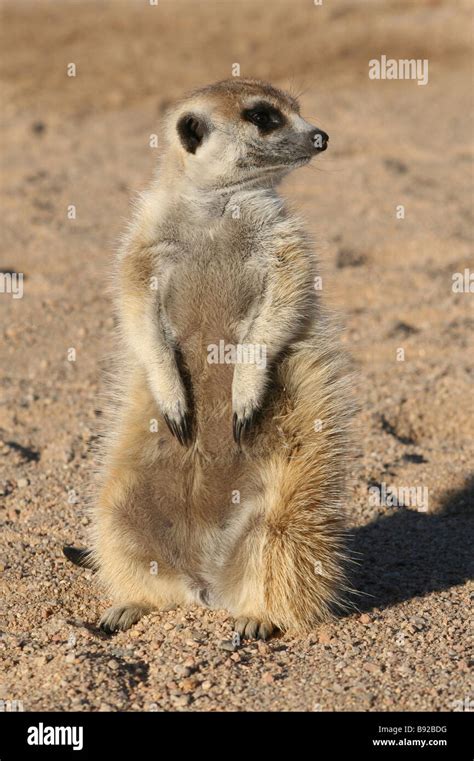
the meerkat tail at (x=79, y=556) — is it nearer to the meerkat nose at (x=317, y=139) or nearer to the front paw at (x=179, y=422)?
the front paw at (x=179, y=422)

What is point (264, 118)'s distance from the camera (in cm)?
369

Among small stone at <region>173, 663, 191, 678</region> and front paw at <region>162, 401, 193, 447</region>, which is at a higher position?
front paw at <region>162, 401, 193, 447</region>

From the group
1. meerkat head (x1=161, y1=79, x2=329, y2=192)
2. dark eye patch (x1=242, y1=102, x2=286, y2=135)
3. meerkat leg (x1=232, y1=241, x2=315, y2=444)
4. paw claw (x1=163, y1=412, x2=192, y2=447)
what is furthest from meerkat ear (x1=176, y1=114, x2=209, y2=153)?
paw claw (x1=163, y1=412, x2=192, y2=447)

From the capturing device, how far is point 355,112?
10.5 metres

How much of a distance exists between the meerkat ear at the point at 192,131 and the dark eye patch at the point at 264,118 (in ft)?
0.48

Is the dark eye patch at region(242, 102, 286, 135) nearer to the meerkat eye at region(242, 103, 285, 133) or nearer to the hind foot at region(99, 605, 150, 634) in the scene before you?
the meerkat eye at region(242, 103, 285, 133)

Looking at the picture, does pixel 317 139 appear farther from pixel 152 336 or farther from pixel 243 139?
pixel 152 336

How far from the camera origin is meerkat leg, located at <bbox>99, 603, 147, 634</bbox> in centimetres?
355

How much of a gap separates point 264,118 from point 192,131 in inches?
9.8

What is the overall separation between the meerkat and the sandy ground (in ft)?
0.57

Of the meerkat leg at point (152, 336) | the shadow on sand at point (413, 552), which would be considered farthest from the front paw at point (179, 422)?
the shadow on sand at point (413, 552)

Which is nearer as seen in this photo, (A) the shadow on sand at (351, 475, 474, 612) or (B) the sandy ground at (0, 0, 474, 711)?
(B) the sandy ground at (0, 0, 474, 711)

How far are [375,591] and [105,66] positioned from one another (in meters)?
9.32

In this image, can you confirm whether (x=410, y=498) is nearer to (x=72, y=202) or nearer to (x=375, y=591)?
(x=375, y=591)
